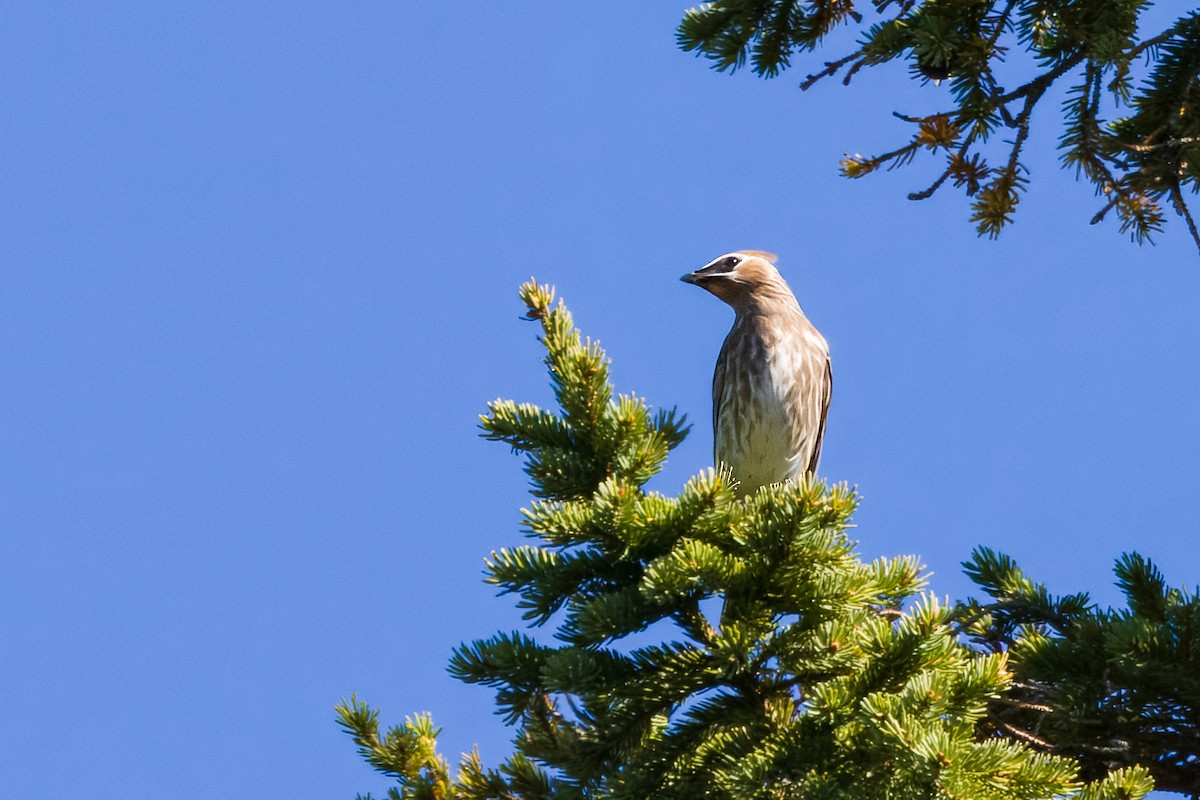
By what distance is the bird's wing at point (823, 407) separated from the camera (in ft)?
27.5

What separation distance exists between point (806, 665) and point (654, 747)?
40cm

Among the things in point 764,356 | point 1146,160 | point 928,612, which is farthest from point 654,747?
point 764,356

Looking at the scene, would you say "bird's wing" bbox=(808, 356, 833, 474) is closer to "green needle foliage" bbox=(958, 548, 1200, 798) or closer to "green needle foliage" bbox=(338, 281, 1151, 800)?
"green needle foliage" bbox=(958, 548, 1200, 798)

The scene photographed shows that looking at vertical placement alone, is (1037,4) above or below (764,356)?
below

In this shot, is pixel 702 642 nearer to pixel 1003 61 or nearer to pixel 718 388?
pixel 1003 61

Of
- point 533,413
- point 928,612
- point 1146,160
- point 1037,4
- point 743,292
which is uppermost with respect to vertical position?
point 743,292

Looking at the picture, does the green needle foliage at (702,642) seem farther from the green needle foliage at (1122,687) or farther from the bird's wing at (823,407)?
the bird's wing at (823,407)

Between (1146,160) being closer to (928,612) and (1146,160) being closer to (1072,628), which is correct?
(1072,628)

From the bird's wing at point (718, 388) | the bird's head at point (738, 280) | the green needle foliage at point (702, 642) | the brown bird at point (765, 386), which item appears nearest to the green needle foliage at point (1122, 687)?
the green needle foliage at point (702, 642)

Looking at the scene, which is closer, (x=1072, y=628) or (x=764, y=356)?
(x=1072, y=628)

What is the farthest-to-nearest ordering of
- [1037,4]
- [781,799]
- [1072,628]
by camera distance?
[1037,4], [1072,628], [781,799]

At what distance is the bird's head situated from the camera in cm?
Answer: 857

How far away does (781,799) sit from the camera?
9.95 feet

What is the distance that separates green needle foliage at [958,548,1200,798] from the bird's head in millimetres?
4676
